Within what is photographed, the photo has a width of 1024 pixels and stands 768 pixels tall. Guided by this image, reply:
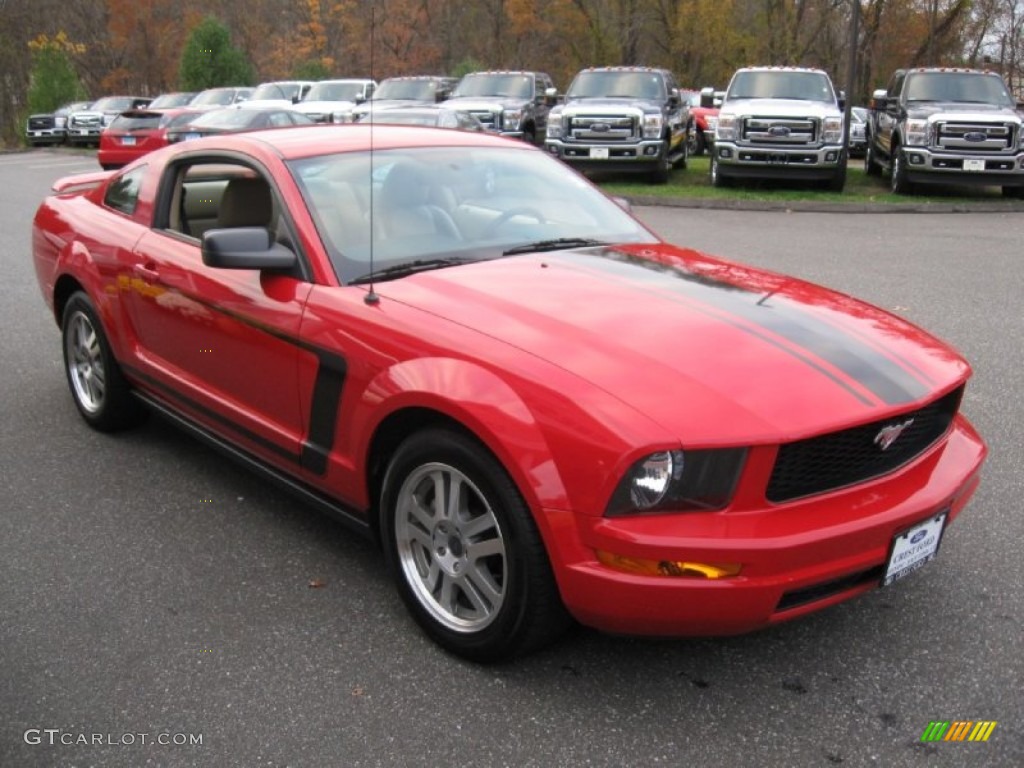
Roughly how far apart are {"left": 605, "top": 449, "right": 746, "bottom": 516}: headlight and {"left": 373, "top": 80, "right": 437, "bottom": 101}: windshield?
64.4 ft

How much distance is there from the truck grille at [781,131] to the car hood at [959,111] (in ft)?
4.91

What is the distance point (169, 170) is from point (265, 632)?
2412mm

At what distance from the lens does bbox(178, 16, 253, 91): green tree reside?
38.5m

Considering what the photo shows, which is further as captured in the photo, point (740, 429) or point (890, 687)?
point (890, 687)

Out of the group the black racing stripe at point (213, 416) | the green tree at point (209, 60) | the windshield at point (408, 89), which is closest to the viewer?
the black racing stripe at point (213, 416)

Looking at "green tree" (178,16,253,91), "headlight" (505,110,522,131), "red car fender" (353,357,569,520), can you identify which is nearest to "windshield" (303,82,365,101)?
"headlight" (505,110,522,131)

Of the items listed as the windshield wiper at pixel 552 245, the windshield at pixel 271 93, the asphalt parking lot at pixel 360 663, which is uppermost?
the windshield at pixel 271 93

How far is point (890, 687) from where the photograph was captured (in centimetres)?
294

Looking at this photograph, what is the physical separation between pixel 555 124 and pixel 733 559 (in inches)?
606

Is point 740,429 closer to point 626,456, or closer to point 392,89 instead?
point 626,456

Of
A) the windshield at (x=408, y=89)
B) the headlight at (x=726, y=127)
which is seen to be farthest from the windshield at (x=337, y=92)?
the headlight at (x=726, y=127)

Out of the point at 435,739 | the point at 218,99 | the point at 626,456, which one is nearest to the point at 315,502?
the point at 435,739

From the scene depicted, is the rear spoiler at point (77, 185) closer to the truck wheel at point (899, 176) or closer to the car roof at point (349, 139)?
the car roof at point (349, 139)

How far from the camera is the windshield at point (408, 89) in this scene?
70.1ft
